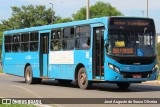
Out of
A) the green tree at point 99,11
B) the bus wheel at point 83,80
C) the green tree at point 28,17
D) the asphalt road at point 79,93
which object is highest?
the green tree at point 99,11

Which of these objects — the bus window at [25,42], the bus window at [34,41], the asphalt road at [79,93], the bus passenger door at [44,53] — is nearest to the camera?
the asphalt road at [79,93]

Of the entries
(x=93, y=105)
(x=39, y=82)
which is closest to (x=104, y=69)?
(x=93, y=105)

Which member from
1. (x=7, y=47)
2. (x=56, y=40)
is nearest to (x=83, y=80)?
(x=56, y=40)

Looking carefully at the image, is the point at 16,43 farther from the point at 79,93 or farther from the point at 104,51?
the point at 79,93

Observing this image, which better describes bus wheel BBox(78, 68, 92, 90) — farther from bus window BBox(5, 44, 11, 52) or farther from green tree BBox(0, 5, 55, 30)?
green tree BBox(0, 5, 55, 30)

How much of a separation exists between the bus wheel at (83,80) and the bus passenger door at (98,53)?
28.4 inches

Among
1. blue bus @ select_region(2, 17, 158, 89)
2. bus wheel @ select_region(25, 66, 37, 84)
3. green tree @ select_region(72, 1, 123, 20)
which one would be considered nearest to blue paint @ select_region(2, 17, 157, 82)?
blue bus @ select_region(2, 17, 158, 89)

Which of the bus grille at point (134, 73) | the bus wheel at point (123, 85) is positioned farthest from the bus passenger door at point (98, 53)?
the bus wheel at point (123, 85)

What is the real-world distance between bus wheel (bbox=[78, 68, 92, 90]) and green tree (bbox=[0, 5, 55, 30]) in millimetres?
52482

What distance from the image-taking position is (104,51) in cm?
1980

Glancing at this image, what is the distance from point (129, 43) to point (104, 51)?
1057mm

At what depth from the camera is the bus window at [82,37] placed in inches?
826

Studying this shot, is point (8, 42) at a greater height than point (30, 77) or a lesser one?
greater

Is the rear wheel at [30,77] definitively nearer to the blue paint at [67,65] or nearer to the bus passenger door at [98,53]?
the blue paint at [67,65]
